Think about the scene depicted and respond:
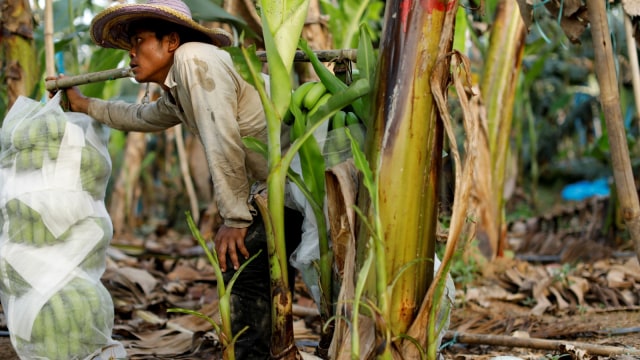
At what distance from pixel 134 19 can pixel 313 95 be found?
72 cm

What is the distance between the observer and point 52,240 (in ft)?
6.95

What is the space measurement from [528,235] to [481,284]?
1.77 meters

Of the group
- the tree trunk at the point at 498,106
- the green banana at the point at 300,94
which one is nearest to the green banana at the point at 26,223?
the green banana at the point at 300,94

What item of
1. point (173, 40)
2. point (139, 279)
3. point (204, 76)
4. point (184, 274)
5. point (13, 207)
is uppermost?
point (173, 40)

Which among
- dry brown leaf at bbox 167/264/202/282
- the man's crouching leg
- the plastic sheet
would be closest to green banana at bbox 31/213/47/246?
the plastic sheet

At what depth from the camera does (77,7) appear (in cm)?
384

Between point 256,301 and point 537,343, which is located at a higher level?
point 256,301

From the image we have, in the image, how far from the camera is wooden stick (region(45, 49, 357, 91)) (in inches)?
81.8

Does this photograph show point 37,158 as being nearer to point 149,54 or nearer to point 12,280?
point 12,280

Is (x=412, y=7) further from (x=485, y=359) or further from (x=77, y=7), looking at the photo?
(x=77, y=7)

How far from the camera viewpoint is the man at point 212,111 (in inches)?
→ 76.6

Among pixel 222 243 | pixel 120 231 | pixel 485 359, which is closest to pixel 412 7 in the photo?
pixel 222 243

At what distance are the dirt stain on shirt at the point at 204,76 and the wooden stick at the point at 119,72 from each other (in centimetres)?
17

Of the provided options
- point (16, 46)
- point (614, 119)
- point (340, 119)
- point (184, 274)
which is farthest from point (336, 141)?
point (184, 274)
